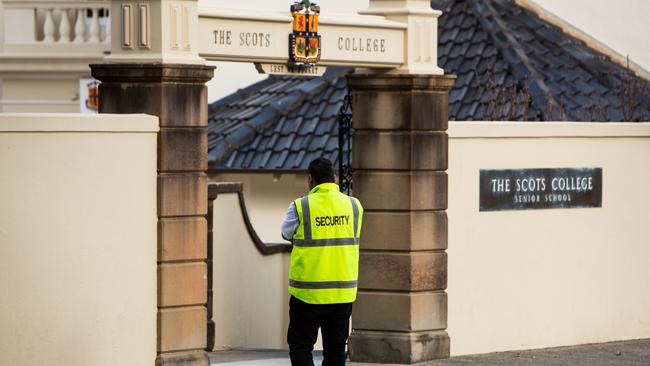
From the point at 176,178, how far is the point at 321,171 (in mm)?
1486

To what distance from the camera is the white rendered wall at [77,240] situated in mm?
12586

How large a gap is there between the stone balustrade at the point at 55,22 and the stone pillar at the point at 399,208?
12.4 meters

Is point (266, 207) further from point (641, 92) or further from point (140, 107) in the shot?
point (140, 107)

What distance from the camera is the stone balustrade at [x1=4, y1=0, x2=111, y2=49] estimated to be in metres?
26.9

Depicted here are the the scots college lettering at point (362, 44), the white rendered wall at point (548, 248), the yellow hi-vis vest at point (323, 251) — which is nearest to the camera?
→ the yellow hi-vis vest at point (323, 251)

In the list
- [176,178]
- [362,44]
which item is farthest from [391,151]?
[176,178]

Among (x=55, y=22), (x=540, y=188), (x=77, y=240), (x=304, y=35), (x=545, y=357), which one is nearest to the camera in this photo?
(x=77, y=240)

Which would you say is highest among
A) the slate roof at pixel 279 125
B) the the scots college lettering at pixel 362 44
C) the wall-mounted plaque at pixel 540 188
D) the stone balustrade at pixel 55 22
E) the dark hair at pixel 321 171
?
the stone balustrade at pixel 55 22

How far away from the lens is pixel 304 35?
1431 centimetres

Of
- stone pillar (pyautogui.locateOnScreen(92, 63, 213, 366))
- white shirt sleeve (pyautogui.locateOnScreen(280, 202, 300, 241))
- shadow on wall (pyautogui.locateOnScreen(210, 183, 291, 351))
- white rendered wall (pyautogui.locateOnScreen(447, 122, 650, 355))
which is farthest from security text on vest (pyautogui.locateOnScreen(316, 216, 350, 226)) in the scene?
shadow on wall (pyautogui.locateOnScreen(210, 183, 291, 351))

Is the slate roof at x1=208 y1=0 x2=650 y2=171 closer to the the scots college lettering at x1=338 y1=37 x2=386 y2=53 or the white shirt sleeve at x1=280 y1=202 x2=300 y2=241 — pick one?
the the scots college lettering at x1=338 y1=37 x2=386 y2=53

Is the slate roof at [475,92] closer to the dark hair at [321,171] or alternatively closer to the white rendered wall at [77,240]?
the white rendered wall at [77,240]

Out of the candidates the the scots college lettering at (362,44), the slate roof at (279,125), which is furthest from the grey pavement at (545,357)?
the slate roof at (279,125)

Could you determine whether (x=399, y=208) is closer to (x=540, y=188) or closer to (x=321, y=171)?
(x=540, y=188)
